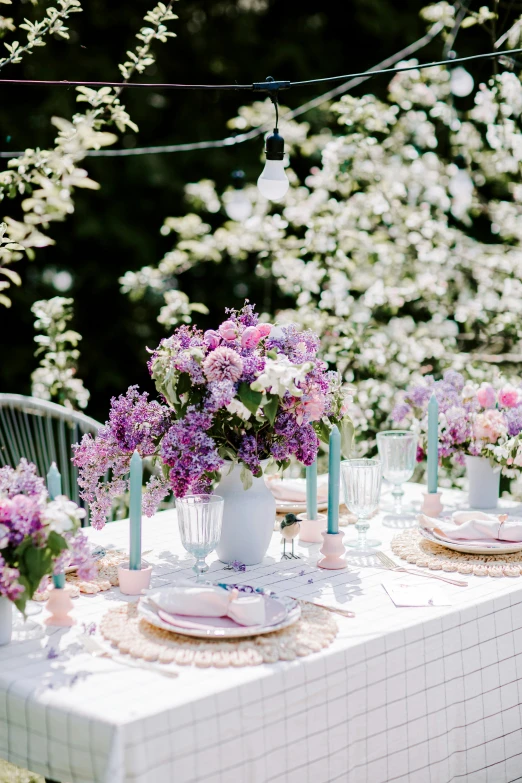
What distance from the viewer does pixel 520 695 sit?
1.79 m

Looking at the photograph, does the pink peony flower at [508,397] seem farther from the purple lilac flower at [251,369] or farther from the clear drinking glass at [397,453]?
the purple lilac flower at [251,369]

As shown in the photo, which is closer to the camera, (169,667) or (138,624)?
(169,667)

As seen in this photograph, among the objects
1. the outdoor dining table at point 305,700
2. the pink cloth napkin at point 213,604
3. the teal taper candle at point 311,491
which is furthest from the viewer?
the teal taper candle at point 311,491

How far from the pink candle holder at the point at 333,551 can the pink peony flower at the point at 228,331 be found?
44 centimetres

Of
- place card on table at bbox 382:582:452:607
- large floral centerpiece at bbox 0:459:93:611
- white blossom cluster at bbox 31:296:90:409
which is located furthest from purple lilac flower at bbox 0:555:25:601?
white blossom cluster at bbox 31:296:90:409

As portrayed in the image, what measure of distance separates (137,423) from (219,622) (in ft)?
1.68

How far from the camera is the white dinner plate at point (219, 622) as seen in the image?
1507mm

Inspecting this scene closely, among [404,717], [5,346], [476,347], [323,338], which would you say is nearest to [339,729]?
[404,717]

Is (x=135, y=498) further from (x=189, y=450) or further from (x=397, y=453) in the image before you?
(x=397, y=453)

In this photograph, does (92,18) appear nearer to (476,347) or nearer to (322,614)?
(476,347)

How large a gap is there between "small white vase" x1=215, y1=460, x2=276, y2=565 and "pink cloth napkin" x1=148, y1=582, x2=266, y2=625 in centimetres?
32

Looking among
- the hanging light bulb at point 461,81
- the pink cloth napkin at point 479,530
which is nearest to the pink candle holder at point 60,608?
the pink cloth napkin at point 479,530

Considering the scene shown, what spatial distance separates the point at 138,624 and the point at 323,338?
253 centimetres

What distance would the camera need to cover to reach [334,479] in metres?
1.90
